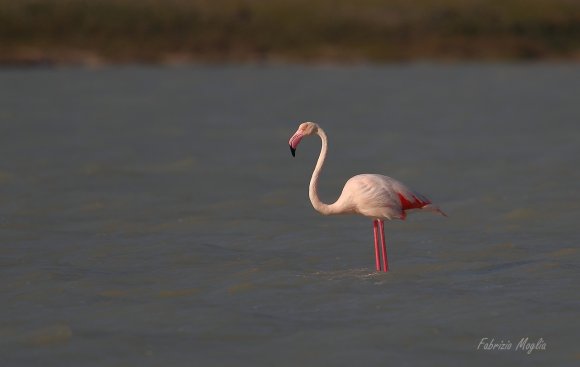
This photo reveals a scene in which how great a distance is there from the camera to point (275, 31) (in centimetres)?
5909

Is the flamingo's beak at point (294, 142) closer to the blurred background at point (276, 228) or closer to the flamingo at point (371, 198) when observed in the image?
the flamingo at point (371, 198)

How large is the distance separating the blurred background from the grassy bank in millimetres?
14005

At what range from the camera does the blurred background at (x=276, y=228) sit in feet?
28.1

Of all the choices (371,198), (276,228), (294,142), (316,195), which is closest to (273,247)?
(276,228)

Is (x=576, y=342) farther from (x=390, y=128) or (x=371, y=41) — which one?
(x=371, y=41)

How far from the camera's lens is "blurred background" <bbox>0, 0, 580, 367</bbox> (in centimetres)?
857

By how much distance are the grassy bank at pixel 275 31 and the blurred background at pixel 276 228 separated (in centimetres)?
1401

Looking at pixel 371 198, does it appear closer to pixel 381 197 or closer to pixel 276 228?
pixel 381 197

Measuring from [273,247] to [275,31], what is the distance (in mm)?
47793

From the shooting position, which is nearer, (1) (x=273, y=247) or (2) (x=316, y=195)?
(2) (x=316, y=195)

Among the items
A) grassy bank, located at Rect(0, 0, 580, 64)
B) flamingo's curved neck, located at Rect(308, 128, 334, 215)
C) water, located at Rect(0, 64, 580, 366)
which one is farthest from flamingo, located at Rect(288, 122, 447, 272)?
grassy bank, located at Rect(0, 0, 580, 64)

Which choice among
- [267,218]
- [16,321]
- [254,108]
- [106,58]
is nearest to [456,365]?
[16,321]

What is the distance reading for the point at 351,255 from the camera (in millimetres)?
11742

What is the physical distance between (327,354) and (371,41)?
166ft
